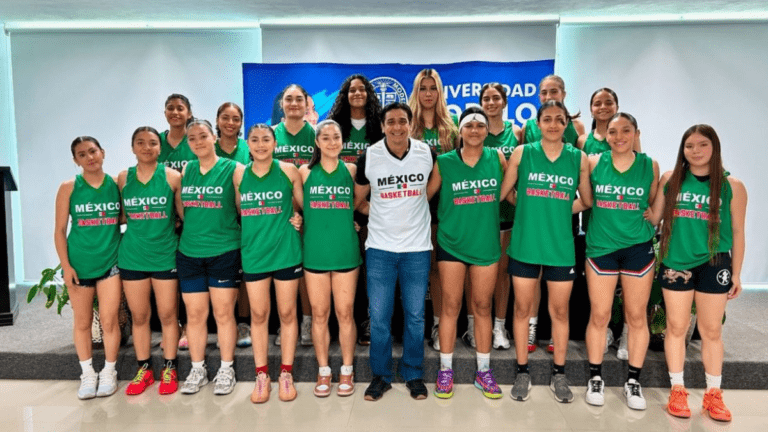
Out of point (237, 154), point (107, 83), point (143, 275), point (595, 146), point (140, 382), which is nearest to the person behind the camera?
point (143, 275)

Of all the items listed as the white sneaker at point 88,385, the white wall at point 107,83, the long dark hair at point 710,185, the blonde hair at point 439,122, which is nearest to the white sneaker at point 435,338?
the blonde hair at point 439,122

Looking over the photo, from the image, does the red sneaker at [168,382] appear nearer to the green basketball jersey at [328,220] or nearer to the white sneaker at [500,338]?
the green basketball jersey at [328,220]

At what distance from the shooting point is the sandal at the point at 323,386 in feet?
10.0

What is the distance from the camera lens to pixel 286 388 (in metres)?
3.04

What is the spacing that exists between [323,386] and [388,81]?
135 inches

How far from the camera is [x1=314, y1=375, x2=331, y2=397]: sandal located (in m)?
3.05

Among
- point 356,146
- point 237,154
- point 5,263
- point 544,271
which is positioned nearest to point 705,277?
point 544,271

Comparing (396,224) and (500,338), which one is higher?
(396,224)

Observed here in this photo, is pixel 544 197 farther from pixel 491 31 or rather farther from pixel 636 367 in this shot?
pixel 491 31

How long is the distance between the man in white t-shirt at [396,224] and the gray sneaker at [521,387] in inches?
20.2

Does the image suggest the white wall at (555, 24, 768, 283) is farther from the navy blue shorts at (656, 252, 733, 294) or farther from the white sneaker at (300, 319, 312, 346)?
the white sneaker at (300, 319, 312, 346)

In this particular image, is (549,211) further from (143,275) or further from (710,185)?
(143,275)

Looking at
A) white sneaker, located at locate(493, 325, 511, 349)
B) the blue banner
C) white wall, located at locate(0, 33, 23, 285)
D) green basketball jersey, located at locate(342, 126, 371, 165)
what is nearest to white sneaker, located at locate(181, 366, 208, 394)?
green basketball jersey, located at locate(342, 126, 371, 165)

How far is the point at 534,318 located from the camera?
3387mm
